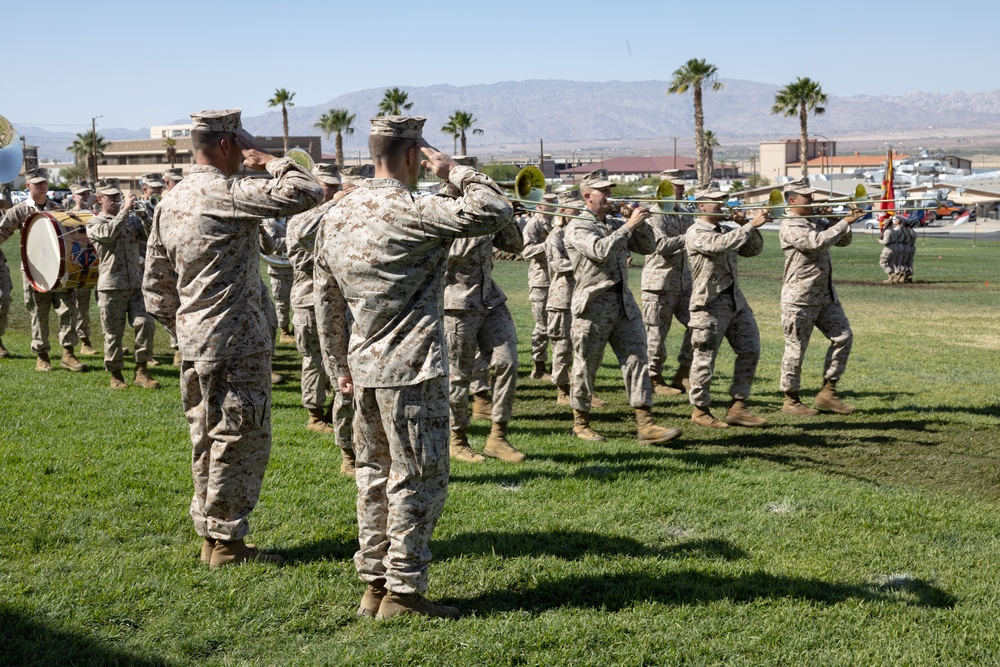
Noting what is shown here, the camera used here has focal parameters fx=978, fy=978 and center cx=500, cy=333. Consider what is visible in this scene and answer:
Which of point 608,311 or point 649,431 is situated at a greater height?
point 608,311

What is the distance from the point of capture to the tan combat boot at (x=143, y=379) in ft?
36.7

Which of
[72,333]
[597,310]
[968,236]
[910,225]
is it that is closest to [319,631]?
[597,310]

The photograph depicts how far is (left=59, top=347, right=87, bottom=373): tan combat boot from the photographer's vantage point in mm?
12242

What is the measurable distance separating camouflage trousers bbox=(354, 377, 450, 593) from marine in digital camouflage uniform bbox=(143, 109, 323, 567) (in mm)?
947

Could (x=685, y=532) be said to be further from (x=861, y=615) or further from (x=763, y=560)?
(x=861, y=615)

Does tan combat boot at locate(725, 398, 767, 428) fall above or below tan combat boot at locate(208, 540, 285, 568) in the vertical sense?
below

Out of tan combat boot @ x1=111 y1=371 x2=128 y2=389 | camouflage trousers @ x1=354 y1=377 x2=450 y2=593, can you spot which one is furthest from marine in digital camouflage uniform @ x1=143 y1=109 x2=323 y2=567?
tan combat boot @ x1=111 y1=371 x2=128 y2=389

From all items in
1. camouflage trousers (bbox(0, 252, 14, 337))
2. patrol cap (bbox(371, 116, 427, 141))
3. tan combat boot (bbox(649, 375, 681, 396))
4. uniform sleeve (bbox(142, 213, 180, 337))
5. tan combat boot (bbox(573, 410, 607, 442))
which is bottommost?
tan combat boot (bbox(649, 375, 681, 396))

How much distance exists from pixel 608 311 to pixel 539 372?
3828mm

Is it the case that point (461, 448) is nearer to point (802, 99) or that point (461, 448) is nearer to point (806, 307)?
point (806, 307)

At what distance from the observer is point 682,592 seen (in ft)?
17.0

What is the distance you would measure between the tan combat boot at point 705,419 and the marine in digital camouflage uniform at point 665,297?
1.54m

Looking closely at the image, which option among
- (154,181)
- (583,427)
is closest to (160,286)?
(583,427)

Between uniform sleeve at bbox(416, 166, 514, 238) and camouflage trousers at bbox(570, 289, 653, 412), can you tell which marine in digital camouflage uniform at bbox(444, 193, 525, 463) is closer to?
camouflage trousers at bbox(570, 289, 653, 412)
